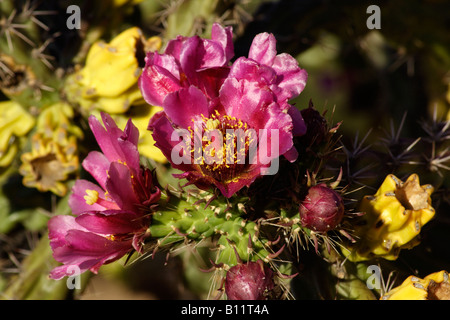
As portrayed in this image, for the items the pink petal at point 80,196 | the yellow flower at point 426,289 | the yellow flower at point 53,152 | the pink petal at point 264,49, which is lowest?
the yellow flower at point 426,289

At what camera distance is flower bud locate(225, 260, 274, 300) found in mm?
1091

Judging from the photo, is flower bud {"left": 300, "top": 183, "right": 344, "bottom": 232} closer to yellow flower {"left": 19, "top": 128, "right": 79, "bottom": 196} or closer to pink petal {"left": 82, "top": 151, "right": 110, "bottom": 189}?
pink petal {"left": 82, "top": 151, "right": 110, "bottom": 189}

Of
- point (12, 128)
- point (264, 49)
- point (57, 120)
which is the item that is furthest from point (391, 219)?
point (12, 128)

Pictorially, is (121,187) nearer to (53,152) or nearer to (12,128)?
(53,152)

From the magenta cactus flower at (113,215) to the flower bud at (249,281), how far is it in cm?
23

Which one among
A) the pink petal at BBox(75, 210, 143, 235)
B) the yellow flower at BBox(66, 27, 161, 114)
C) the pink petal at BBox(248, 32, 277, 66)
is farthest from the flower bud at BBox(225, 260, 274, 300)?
the yellow flower at BBox(66, 27, 161, 114)

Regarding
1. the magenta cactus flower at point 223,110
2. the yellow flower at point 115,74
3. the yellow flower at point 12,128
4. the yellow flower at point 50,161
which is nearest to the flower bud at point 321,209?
the magenta cactus flower at point 223,110

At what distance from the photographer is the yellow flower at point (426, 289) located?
1170mm

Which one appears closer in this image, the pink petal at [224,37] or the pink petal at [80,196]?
the pink petal at [224,37]

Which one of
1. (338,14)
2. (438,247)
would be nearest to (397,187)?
(438,247)

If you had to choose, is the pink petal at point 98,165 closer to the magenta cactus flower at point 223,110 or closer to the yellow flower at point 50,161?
the magenta cactus flower at point 223,110

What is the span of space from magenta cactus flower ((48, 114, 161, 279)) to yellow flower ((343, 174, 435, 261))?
0.55 meters
